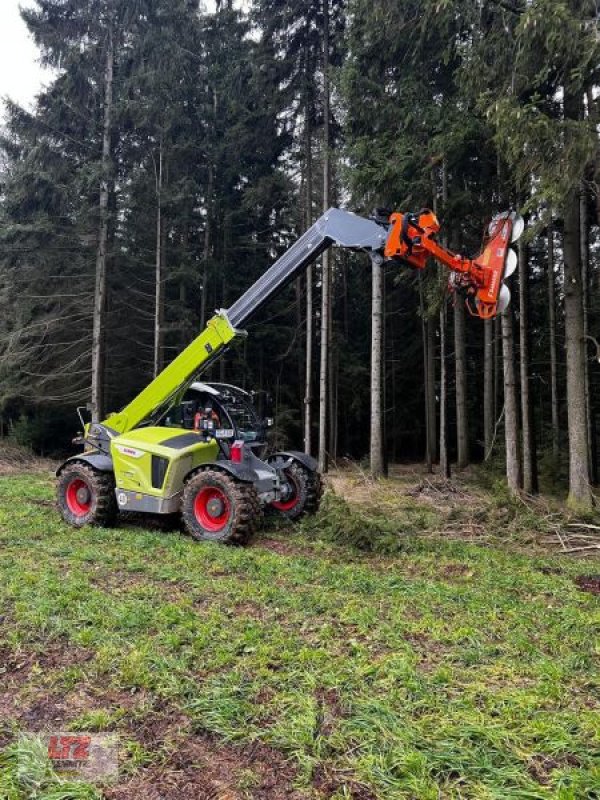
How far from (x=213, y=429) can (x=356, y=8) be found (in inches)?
324

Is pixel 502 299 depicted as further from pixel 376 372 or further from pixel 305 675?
pixel 376 372

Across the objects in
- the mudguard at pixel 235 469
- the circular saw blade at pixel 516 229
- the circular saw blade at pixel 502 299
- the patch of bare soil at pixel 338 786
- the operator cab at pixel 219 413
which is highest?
the circular saw blade at pixel 516 229

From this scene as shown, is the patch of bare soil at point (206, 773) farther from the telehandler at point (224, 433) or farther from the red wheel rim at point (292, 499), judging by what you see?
the red wheel rim at point (292, 499)

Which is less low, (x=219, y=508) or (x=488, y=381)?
(x=488, y=381)

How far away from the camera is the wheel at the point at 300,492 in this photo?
7.79 m

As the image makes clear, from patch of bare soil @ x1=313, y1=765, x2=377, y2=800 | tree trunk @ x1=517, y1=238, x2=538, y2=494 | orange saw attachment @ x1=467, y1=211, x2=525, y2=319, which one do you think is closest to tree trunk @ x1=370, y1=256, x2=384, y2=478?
tree trunk @ x1=517, y1=238, x2=538, y2=494

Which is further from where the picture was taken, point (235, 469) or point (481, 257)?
point (235, 469)

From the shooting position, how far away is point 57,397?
1596 cm

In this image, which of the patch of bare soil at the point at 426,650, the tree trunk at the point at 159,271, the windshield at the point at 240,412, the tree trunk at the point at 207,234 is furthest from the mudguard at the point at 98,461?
the tree trunk at the point at 207,234

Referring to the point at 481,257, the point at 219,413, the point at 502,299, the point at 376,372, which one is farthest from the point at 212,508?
the point at 376,372

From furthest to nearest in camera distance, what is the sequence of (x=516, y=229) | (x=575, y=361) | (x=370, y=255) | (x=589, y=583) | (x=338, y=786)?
(x=575, y=361) → (x=370, y=255) → (x=516, y=229) → (x=589, y=583) → (x=338, y=786)

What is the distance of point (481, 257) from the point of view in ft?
19.8

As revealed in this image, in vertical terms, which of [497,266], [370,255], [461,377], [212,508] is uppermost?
[461,377]

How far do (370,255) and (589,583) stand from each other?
4.11 metres
